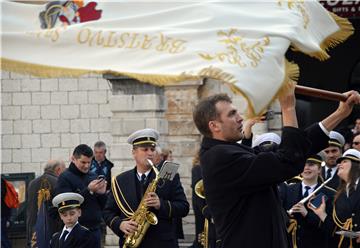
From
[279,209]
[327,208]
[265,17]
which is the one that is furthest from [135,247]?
[265,17]

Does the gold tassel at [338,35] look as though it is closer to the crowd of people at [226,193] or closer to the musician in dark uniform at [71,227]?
the crowd of people at [226,193]

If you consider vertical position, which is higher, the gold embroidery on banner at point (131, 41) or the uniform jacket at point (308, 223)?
the gold embroidery on banner at point (131, 41)

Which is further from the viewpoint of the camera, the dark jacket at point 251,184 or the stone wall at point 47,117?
the stone wall at point 47,117

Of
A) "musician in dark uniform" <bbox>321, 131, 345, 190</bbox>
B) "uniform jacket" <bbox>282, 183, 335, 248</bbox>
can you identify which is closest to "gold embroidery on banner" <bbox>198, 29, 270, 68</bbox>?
"uniform jacket" <bbox>282, 183, 335, 248</bbox>

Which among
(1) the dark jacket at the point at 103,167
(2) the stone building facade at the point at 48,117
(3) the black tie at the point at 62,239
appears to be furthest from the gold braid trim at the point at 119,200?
(2) the stone building facade at the point at 48,117

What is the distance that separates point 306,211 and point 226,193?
407 cm

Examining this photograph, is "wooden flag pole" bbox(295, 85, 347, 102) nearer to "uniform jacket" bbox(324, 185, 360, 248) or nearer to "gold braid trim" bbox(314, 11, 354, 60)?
"gold braid trim" bbox(314, 11, 354, 60)

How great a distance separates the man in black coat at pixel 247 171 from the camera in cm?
623

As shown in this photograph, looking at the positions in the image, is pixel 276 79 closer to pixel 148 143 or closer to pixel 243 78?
pixel 243 78

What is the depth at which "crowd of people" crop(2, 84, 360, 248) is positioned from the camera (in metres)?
6.38

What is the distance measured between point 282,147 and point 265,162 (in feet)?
0.42

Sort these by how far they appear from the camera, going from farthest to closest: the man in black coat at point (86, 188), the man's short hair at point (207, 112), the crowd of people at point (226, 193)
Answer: the man in black coat at point (86, 188) → the man's short hair at point (207, 112) → the crowd of people at point (226, 193)

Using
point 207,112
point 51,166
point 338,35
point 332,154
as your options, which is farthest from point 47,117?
point 338,35

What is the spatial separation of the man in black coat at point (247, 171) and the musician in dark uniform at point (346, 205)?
365 centimetres
